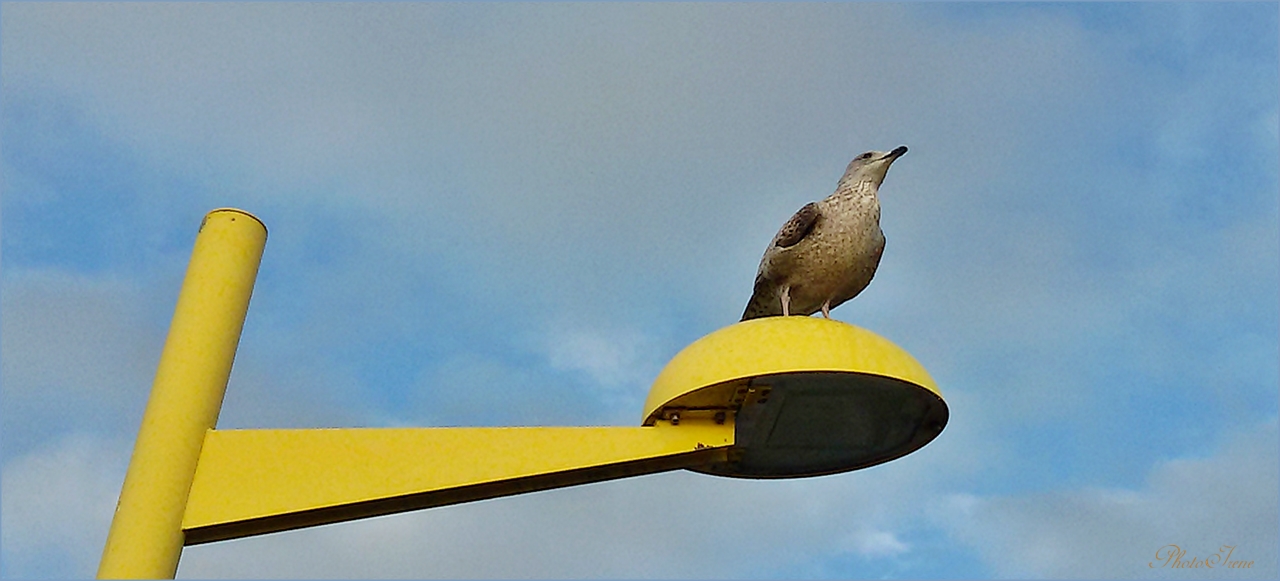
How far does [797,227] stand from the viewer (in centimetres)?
589

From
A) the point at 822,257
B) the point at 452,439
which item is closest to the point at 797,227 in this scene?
the point at 822,257

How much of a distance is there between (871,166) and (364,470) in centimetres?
347

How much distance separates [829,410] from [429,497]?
1.48m

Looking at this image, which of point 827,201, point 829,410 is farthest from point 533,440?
point 827,201

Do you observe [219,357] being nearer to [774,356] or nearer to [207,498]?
[207,498]

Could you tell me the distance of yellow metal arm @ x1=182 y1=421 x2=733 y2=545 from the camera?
3793 millimetres

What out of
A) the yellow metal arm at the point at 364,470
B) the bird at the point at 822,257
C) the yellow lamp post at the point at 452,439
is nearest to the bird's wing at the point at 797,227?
the bird at the point at 822,257

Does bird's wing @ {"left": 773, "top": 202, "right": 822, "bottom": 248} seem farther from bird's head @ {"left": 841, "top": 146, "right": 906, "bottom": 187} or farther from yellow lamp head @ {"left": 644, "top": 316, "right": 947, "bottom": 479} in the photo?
yellow lamp head @ {"left": 644, "top": 316, "right": 947, "bottom": 479}

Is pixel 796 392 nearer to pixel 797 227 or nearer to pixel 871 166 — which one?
pixel 797 227

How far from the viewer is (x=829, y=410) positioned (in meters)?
4.57

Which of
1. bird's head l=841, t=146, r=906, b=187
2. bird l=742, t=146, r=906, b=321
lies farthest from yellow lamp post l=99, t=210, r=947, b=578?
bird's head l=841, t=146, r=906, b=187

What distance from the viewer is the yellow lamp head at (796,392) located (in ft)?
14.0

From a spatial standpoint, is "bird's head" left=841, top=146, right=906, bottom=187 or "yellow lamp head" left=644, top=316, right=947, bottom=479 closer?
"yellow lamp head" left=644, top=316, right=947, bottom=479

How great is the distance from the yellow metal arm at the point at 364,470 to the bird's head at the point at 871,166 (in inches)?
108
